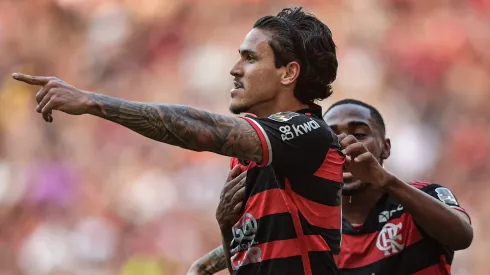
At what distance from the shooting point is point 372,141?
3627 mm

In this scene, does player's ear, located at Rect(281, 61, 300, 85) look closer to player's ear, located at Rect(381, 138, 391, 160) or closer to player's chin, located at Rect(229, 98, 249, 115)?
player's chin, located at Rect(229, 98, 249, 115)

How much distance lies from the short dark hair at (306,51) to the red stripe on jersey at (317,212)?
1.27 ft

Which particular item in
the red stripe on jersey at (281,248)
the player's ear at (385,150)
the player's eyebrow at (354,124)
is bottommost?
the red stripe on jersey at (281,248)

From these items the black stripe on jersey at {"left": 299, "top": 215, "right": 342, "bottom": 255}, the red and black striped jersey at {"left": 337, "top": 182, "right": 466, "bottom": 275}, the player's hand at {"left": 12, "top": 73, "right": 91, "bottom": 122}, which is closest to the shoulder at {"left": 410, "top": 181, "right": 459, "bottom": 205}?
the red and black striped jersey at {"left": 337, "top": 182, "right": 466, "bottom": 275}

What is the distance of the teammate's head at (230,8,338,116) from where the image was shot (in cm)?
261

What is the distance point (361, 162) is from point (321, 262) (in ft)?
1.89

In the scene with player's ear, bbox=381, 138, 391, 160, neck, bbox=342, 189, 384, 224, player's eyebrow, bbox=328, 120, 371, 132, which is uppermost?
player's eyebrow, bbox=328, 120, 371, 132

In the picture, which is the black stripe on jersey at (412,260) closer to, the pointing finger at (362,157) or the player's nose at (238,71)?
the pointing finger at (362,157)

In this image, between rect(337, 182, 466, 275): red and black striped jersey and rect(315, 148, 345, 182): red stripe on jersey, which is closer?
rect(315, 148, 345, 182): red stripe on jersey

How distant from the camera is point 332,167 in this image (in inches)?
98.3

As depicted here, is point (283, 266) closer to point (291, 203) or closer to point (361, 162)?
point (291, 203)

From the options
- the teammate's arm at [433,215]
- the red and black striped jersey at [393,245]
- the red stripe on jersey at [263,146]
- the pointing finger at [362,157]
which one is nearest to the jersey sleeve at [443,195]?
the red and black striped jersey at [393,245]

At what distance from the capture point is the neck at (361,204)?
3.65 meters

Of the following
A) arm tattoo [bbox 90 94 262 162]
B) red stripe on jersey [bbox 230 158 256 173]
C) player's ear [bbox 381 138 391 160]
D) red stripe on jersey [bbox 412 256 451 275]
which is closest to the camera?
arm tattoo [bbox 90 94 262 162]
